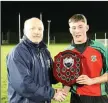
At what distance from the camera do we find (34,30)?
296cm

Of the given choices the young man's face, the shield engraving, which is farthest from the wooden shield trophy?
the young man's face

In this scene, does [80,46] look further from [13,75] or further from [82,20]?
[13,75]

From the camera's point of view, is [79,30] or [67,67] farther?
[79,30]

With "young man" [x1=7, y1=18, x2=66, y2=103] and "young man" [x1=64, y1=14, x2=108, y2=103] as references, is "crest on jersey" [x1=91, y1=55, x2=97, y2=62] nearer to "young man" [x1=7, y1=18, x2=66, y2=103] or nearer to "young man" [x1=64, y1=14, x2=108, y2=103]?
"young man" [x1=64, y1=14, x2=108, y2=103]

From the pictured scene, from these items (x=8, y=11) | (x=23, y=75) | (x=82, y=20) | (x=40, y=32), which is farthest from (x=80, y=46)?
(x=8, y=11)

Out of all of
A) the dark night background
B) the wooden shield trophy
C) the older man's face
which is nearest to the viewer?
the older man's face

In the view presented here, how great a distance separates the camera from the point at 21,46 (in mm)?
2938

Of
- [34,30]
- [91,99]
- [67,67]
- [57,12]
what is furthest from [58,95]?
[57,12]

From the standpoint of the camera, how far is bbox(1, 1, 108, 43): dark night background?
132 feet

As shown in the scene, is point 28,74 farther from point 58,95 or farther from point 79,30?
point 79,30

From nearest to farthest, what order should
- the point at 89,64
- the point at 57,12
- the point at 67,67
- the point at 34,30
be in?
the point at 34,30
the point at 67,67
the point at 89,64
the point at 57,12

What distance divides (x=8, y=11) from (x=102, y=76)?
37.5 meters

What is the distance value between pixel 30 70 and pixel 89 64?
0.62m

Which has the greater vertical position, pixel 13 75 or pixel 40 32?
pixel 40 32
